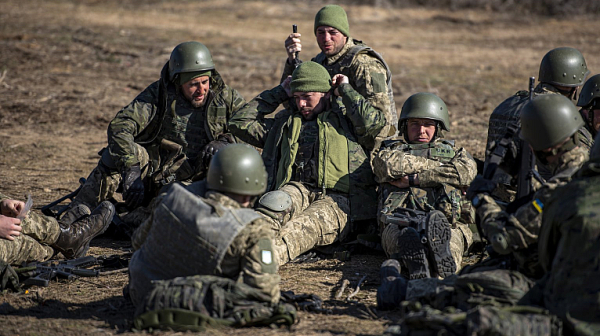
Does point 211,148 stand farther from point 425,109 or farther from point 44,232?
point 425,109

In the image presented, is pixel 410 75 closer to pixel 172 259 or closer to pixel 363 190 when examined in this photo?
pixel 363 190

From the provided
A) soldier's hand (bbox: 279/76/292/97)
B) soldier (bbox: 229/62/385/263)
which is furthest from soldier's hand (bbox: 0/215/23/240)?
soldier's hand (bbox: 279/76/292/97)

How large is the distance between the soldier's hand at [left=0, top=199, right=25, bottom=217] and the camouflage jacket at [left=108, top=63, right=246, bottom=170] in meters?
1.72

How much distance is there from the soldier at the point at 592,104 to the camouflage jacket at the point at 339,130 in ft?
7.21

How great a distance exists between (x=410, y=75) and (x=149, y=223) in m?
12.8

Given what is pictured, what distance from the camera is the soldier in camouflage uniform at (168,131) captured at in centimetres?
832

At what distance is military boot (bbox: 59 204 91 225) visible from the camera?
25.7 feet

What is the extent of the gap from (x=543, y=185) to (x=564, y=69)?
10.9 ft

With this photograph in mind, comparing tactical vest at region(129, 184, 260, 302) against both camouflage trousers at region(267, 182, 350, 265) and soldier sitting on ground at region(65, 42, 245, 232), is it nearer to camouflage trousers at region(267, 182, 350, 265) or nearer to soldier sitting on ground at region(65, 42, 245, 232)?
camouflage trousers at region(267, 182, 350, 265)

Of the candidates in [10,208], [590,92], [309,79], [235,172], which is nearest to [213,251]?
[235,172]

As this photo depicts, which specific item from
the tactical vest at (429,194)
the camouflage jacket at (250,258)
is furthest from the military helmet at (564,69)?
the camouflage jacket at (250,258)

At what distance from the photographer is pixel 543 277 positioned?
4.95 m

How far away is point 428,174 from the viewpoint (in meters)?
7.24

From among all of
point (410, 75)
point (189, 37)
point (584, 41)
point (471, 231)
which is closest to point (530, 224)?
point (471, 231)
